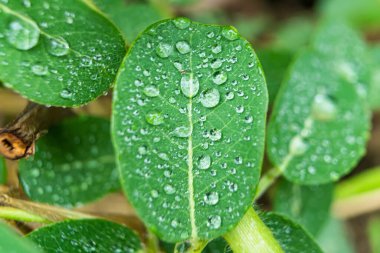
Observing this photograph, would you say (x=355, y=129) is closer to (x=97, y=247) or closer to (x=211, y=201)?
(x=211, y=201)

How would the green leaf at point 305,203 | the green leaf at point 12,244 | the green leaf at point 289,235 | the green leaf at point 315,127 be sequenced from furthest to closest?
the green leaf at point 305,203 → the green leaf at point 315,127 → the green leaf at point 289,235 → the green leaf at point 12,244

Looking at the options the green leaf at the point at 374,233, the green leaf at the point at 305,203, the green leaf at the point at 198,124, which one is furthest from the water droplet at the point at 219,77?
the green leaf at the point at 374,233

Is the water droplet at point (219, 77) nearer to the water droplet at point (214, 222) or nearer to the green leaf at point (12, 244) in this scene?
the water droplet at point (214, 222)

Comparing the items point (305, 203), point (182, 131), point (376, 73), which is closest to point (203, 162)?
point (182, 131)

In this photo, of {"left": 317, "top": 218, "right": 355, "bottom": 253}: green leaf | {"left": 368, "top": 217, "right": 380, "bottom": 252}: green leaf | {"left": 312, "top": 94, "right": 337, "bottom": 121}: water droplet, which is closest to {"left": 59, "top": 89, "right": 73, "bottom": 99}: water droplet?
{"left": 312, "top": 94, "right": 337, "bottom": 121}: water droplet

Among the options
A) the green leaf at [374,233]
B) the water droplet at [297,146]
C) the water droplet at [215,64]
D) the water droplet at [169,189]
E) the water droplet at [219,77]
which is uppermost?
the water droplet at [215,64]

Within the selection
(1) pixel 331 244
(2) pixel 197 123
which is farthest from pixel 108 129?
(1) pixel 331 244
